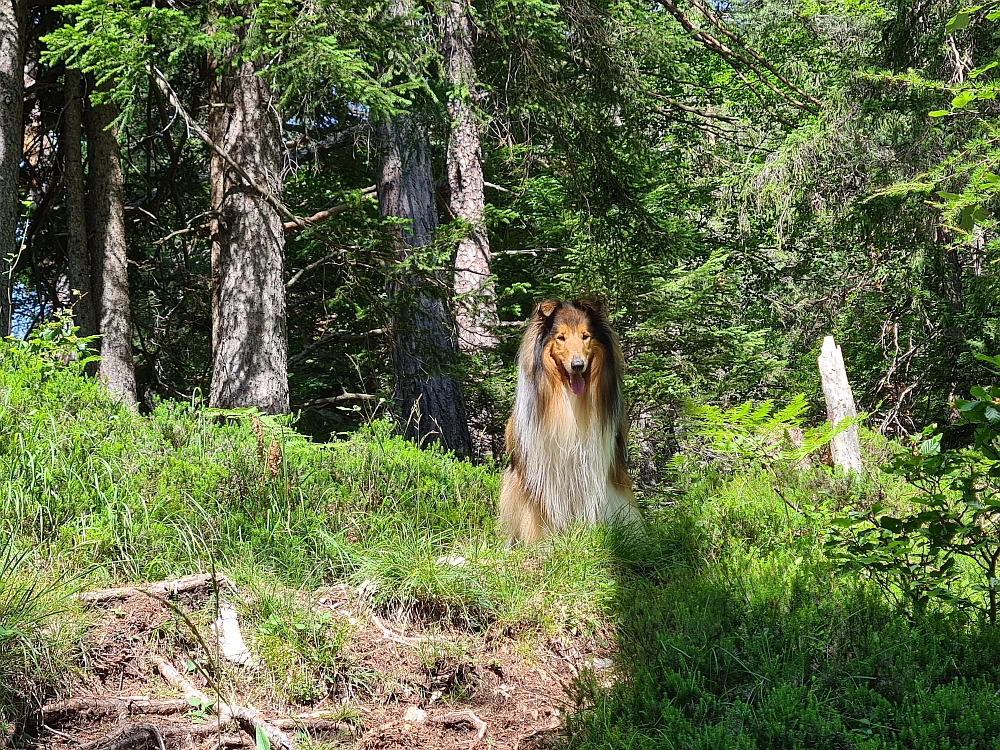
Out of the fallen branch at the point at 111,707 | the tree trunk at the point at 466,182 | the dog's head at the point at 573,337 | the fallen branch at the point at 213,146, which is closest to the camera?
the fallen branch at the point at 111,707

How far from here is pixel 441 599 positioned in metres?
4.64

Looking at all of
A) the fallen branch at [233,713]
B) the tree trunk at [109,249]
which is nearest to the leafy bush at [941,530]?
the fallen branch at [233,713]

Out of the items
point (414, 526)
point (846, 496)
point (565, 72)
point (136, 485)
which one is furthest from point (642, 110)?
point (136, 485)

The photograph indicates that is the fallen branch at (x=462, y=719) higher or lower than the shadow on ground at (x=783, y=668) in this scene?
lower

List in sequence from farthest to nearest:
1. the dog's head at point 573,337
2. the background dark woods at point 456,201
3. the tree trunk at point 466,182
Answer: the tree trunk at point 466,182
the background dark woods at point 456,201
the dog's head at point 573,337

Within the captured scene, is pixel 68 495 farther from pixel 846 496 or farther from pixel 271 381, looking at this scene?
pixel 846 496

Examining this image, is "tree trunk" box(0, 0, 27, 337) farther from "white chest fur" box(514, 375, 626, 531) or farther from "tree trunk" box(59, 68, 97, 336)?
"white chest fur" box(514, 375, 626, 531)

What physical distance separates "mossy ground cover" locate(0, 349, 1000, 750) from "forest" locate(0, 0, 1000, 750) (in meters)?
0.02

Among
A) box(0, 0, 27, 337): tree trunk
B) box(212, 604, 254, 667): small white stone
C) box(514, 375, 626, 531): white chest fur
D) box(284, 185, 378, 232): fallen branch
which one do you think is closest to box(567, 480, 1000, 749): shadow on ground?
box(514, 375, 626, 531): white chest fur

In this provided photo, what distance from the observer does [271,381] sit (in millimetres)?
8148

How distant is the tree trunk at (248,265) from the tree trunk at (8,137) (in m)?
1.67

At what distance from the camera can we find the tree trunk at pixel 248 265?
8094mm

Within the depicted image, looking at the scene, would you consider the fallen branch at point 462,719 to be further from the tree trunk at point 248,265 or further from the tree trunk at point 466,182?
the tree trunk at point 466,182

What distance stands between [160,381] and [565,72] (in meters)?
6.32
